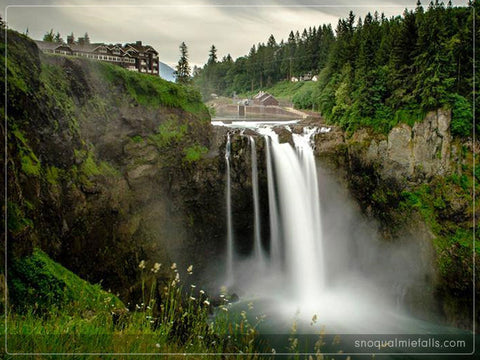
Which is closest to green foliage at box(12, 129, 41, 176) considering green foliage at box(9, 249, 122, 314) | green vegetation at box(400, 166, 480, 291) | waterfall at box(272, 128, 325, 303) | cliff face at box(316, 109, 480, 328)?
green foliage at box(9, 249, 122, 314)

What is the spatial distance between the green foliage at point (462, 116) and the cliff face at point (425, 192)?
41cm

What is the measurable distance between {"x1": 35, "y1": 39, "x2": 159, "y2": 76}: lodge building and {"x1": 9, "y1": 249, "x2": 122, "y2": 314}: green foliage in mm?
13066

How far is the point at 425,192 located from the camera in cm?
1839

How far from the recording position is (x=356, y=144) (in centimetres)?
1955

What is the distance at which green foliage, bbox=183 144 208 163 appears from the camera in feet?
53.7

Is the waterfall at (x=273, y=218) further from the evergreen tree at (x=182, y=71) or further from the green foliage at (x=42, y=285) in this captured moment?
the evergreen tree at (x=182, y=71)

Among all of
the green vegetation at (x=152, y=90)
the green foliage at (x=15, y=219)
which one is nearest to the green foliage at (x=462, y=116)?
the green vegetation at (x=152, y=90)

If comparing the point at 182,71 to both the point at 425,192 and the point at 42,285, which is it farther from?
the point at 42,285

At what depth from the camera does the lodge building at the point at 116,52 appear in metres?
18.8

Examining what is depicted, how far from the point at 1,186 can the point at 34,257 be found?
1922 mm

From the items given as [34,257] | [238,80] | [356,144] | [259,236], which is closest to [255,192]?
[259,236]

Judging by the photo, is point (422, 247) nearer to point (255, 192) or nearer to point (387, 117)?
point (387, 117)

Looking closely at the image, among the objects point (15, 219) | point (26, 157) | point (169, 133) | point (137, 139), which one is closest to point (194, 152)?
point (169, 133)

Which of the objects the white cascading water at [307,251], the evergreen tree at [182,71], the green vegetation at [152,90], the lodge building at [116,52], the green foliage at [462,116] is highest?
the evergreen tree at [182,71]
